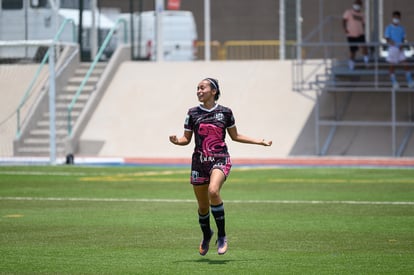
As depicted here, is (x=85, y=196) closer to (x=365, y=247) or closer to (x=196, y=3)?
(x=365, y=247)

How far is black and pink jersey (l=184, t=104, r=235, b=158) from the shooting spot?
1279 centimetres

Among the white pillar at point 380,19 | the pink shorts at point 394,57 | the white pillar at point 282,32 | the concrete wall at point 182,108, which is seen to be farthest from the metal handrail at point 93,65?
the pink shorts at point 394,57

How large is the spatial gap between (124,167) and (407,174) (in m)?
7.33

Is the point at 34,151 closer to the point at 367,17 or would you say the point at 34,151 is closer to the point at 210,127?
the point at 367,17

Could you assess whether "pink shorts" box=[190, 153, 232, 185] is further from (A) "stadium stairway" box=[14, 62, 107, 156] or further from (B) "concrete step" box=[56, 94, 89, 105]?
(B) "concrete step" box=[56, 94, 89, 105]

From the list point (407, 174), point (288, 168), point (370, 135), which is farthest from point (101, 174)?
point (370, 135)

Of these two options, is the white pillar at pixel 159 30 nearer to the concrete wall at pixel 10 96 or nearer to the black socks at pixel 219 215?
the concrete wall at pixel 10 96

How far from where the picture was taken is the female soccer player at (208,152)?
1266cm

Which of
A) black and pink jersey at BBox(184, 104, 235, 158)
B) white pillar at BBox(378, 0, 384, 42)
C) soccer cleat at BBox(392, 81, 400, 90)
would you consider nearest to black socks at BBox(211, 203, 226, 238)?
black and pink jersey at BBox(184, 104, 235, 158)

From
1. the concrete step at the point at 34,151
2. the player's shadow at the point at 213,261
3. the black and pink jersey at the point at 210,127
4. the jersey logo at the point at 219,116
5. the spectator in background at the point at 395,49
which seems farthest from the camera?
the concrete step at the point at 34,151

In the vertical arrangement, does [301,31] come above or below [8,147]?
above

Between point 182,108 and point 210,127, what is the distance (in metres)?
21.6

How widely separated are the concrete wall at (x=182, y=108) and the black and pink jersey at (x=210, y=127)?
19.9 m

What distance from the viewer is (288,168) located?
93.1ft
